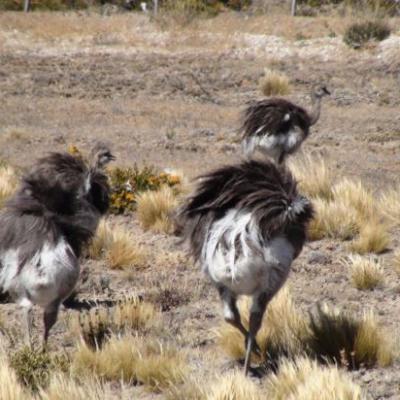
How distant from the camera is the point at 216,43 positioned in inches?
1139

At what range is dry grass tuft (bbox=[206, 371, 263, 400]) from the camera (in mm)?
5449

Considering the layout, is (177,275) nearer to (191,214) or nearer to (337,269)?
(337,269)

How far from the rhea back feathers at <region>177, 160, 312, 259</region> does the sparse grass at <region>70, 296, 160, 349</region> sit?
105cm

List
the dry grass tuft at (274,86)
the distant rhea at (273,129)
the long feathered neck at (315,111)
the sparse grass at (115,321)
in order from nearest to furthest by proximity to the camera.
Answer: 1. the sparse grass at (115,321)
2. the distant rhea at (273,129)
3. the long feathered neck at (315,111)
4. the dry grass tuft at (274,86)

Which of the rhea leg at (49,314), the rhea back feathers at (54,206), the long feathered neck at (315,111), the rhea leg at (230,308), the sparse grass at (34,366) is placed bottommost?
the sparse grass at (34,366)

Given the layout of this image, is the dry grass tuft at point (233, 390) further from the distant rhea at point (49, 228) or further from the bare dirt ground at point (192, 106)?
the distant rhea at point (49, 228)

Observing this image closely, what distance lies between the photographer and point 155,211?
10.6 metres

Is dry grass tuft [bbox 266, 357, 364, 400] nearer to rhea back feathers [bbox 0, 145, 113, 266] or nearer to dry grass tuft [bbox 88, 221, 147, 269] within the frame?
rhea back feathers [bbox 0, 145, 113, 266]

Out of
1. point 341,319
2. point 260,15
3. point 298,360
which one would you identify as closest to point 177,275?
point 341,319

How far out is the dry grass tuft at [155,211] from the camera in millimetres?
10469

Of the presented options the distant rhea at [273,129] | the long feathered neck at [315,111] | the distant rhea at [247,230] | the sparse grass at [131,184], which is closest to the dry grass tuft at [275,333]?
the distant rhea at [247,230]

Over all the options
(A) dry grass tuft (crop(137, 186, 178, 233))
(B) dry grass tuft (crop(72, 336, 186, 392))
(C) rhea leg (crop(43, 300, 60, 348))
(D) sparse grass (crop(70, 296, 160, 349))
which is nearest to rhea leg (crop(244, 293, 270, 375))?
(B) dry grass tuft (crop(72, 336, 186, 392))

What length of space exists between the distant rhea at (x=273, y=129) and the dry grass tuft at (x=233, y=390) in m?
6.51

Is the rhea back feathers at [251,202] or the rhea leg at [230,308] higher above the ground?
the rhea back feathers at [251,202]
